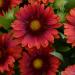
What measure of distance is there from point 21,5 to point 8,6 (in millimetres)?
58

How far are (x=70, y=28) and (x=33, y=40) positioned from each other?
118 millimetres

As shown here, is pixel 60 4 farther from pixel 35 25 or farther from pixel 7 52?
pixel 7 52

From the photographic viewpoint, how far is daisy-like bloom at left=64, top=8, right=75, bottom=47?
1.17m

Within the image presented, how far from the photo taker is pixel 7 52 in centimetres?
124

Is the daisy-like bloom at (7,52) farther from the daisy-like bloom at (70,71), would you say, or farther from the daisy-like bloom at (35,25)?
the daisy-like bloom at (70,71)

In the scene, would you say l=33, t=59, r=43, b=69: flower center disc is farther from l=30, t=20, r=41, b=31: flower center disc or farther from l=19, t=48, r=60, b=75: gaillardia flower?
l=30, t=20, r=41, b=31: flower center disc

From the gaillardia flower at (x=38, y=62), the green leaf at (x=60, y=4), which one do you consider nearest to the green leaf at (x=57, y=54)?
the gaillardia flower at (x=38, y=62)

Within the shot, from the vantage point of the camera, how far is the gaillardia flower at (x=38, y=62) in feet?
4.04

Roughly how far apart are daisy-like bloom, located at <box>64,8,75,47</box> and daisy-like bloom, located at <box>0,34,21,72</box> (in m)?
0.16

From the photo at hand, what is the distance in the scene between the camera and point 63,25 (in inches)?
49.5

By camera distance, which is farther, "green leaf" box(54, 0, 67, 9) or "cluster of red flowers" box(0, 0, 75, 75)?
"green leaf" box(54, 0, 67, 9)

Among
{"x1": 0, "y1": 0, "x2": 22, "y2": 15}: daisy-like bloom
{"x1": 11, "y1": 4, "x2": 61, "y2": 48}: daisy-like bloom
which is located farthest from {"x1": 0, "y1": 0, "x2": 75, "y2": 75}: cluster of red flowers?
{"x1": 0, "y1": 0, "x2": 22, "y2": 15}: daisy-like bloom

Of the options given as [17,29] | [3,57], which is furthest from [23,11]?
[3,57]

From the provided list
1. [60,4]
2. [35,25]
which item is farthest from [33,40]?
[60,4]
